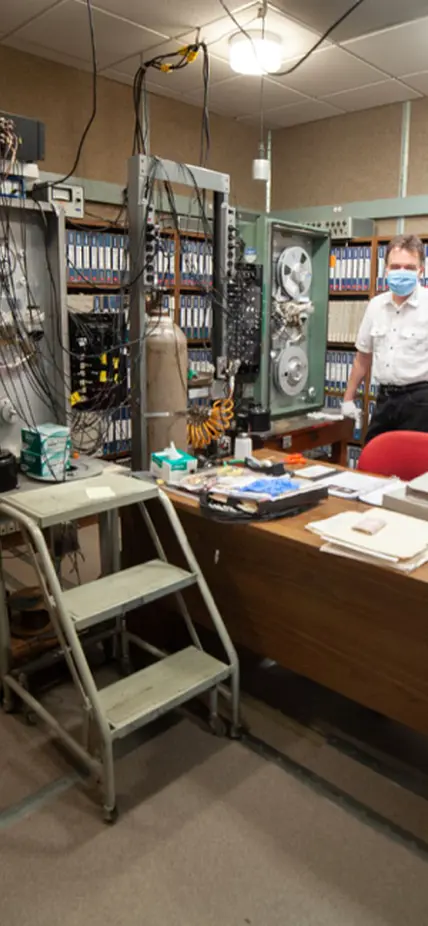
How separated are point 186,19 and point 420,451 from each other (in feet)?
7.82

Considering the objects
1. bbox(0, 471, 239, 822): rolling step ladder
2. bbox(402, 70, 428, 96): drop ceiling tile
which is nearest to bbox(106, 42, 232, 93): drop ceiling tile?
bbox(402, 70, 428, 96): drop ceiling tile

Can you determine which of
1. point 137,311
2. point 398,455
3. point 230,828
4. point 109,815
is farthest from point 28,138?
point 230,828

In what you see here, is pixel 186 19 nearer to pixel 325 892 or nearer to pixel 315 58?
pixel 315 58

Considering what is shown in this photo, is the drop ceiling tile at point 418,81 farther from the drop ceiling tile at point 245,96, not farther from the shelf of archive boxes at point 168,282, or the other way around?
the shelf of archive boxes at point 168,282

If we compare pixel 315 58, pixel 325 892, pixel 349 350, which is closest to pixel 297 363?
pixel 349 350

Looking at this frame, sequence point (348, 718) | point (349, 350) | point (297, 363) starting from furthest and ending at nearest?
point (349, 350)
point (297, 363)
point (348, 718)

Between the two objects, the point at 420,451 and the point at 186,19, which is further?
the point at 186,19

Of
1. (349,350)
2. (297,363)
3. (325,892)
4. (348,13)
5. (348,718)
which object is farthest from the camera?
(349,350)

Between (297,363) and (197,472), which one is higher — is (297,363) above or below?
above

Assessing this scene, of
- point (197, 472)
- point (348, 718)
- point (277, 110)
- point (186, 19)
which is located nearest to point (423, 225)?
point (277, 110)

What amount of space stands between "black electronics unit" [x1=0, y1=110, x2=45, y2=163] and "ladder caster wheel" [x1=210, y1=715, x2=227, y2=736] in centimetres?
210

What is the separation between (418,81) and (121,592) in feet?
12.1

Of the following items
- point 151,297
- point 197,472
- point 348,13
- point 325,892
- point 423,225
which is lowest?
point 325,892

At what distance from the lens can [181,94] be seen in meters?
4.27
